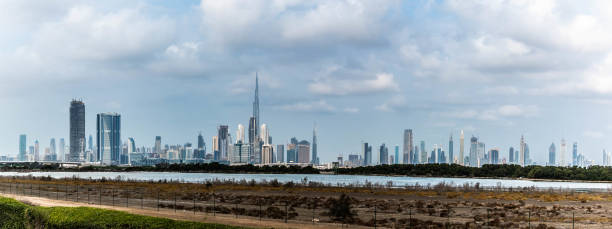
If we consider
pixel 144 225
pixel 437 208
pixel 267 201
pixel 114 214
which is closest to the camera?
pixel 144 225

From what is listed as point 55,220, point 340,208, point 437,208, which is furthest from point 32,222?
A: point 437,208

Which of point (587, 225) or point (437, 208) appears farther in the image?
point (437, 208)

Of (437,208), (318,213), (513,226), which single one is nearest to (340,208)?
(318,213)

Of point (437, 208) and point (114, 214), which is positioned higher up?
point (114, 214)

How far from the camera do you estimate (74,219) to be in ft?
93.2

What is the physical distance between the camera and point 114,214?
29.0 m

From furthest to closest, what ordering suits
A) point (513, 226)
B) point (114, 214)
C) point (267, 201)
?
point (267, 201) < point (513, 226) < point (114, 214)

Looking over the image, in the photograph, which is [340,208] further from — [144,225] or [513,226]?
[144,225]

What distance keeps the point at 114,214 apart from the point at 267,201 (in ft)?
115

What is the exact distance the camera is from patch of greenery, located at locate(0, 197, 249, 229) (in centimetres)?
2653

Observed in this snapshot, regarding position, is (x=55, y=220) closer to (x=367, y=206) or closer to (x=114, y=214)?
(x=114, y=214)

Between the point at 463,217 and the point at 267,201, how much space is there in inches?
945

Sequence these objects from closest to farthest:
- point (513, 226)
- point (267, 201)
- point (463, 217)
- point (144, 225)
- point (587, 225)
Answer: point (144, 225) < point (513, 226) < point (587, 225) < point (463, 217) < point (267, 201)

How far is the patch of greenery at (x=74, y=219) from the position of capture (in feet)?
87.0
